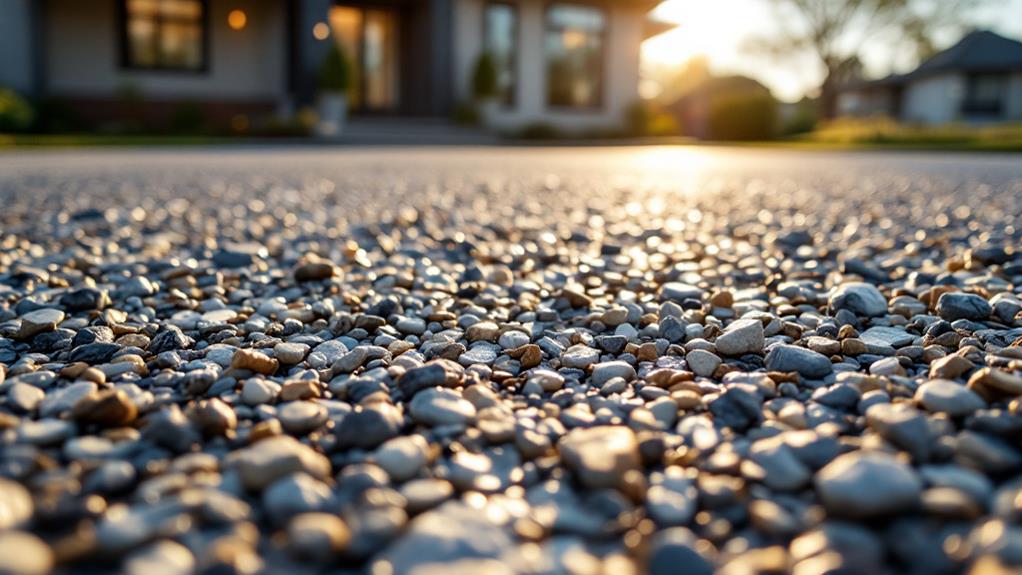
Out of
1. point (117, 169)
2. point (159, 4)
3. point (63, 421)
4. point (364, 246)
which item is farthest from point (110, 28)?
point (63, 421)

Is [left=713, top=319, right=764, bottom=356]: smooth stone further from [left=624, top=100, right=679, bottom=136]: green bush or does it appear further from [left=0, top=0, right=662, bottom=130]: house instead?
[left=624, top=100, right=679, bottom=136]: green bush

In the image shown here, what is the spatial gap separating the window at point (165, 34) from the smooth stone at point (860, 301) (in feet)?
44.8

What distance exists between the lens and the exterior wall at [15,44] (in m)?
11.6

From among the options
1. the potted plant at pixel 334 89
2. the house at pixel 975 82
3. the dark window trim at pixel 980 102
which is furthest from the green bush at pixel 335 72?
the dark window trim at pixel 980 102

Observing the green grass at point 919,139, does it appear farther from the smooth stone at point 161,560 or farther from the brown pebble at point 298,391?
the smooth stone at point 161,560

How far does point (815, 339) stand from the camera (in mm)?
1466

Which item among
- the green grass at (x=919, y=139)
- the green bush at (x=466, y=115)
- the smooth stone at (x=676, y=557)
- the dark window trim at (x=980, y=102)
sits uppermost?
the dark window trim at (x=980, y=102)

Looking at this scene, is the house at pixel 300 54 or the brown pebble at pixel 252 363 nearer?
the brown pebble at pixel 252 363

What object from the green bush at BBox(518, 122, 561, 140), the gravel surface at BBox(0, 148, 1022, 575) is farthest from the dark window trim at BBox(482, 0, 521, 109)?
the gravel surface at BBox(0, 148, 1022, 575)

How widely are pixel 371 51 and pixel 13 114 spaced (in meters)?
6.21

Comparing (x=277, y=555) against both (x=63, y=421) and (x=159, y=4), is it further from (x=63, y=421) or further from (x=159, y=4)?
(x=159, y=4)

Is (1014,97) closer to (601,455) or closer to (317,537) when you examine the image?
(601,455)

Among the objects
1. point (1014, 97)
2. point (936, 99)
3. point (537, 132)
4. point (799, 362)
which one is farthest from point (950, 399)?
point (936, 99)

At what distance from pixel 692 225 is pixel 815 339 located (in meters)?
1.82
